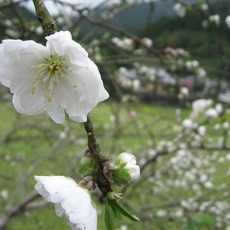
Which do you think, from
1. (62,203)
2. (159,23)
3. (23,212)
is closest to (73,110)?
(62,203)

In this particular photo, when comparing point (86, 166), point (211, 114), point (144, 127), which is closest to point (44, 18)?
point (86, 166)

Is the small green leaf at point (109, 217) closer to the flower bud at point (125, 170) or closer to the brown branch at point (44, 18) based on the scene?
the flower bud at point (125, 170)

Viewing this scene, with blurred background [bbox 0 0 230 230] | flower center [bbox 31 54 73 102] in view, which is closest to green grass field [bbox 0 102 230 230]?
blurred background [bbox 0 0 230 230]

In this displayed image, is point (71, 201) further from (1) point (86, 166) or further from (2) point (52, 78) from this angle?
(2) point (52, 78)

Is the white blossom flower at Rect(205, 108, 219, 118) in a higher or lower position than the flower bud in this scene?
lower

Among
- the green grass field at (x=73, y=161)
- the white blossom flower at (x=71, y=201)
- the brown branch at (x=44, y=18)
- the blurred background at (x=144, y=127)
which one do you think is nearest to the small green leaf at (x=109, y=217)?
the white blossom flower at (x=71, y=201)

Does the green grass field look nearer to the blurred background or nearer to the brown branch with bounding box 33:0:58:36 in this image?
the blurred background
